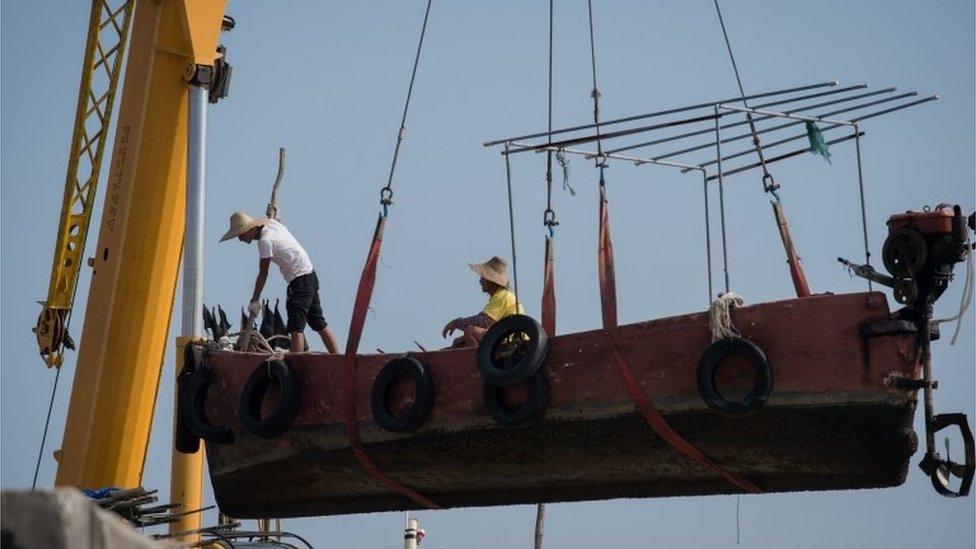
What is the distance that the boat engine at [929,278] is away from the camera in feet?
30.1

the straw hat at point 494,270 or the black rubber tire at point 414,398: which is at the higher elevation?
the straw hat at point 494,270

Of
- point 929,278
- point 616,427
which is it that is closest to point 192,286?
point 616,427

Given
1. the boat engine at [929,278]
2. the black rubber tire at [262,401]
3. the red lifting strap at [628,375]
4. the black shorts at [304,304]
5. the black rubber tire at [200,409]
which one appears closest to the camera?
the boat engine at [929,278]

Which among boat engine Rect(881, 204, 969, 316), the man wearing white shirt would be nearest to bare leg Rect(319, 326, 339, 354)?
the man wearing white shirt

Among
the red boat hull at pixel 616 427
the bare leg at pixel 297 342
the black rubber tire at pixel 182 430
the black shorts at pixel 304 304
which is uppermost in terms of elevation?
the black shorts at pixel 304 304

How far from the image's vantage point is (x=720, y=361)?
9.51 metres

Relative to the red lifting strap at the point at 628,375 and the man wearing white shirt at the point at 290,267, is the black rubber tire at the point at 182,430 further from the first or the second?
the red lifting strap at the point at 628,375

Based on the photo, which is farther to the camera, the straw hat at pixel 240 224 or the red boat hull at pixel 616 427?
the straw hat at pixel 240 224

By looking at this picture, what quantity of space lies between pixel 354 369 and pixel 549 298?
1.66 metres

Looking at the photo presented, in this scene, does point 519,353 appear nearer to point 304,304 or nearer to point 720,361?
point 720,361

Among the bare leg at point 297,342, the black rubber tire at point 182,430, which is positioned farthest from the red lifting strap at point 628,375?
the black rubber tire at point 182,430

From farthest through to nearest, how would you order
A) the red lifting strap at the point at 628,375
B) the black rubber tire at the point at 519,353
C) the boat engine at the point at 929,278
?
the black rubber tire at the point at 519,353
the red lifting strap at the point at 628,375
the boat engine at the point at 929,278

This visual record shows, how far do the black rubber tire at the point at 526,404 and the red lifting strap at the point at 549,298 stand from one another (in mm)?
287

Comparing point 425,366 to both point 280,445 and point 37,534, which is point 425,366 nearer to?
point 280,445
